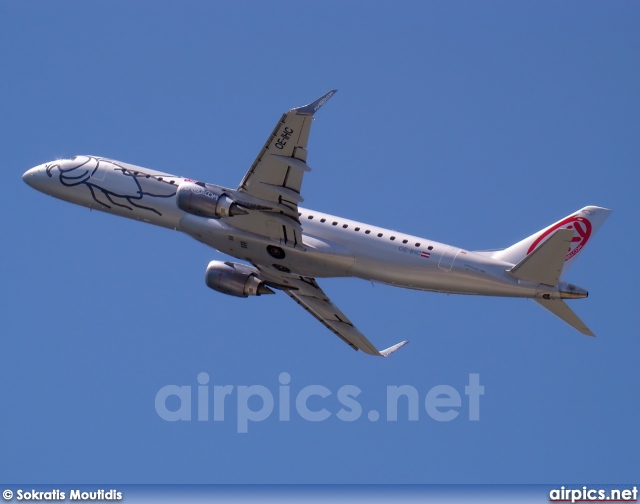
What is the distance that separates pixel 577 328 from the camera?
177ft

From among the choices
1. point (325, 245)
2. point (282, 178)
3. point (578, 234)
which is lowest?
point (325, 245)

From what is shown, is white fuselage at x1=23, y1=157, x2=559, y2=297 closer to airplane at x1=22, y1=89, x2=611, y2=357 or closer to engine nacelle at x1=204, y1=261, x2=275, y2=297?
airplane at x1=22, y1=89, x2=611, y2=357

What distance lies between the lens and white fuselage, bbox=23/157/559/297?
55281 mm

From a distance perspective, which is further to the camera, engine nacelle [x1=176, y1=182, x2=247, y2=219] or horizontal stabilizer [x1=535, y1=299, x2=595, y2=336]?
engine nacelle [x1=176, y1=182, x2=247, y2=219]

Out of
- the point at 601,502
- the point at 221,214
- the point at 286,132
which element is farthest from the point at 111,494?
the point at 601,502

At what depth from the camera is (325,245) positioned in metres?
57.5

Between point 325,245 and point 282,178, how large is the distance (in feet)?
16.4

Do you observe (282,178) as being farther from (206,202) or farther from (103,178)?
(103,178)

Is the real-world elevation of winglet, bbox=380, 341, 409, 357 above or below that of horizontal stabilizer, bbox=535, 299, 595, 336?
above

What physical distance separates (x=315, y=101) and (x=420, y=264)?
10410 millimetres

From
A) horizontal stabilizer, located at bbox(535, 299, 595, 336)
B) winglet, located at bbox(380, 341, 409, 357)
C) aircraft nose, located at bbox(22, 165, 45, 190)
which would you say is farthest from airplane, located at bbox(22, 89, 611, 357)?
winglet, located at bbox(380, 341, 409, 357)

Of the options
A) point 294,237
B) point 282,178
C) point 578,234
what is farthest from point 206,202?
point 578,234

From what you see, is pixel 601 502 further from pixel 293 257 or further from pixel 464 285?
pixel 293 257

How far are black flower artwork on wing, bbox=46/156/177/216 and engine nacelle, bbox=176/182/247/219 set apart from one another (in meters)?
3.58
